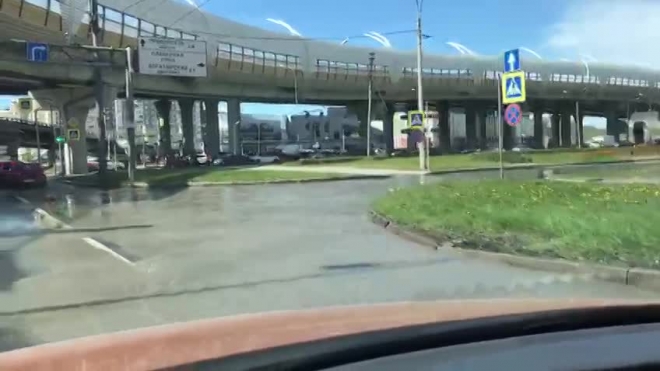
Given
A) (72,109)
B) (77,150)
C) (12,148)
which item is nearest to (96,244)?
(72,109)

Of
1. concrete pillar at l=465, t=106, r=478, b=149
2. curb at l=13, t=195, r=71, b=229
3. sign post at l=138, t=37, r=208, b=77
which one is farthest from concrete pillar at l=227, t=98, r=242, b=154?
curb at l=13, t=195, r=71, b=229

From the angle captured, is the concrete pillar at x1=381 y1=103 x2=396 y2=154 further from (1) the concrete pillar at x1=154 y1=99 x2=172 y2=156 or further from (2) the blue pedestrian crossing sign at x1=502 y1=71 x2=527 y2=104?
(2) the blue pedestrian crossing sign at x1=502 y1=71 x2=527 y2=104

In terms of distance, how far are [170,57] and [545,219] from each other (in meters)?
28.2

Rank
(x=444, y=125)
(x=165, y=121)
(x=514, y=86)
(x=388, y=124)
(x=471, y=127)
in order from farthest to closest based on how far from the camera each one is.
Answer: (x=471, y=127) < (x=444, y=125) < (x=388, y=124) < (x=165, y=121) < (x=514, y=86)

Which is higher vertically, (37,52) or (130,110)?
(37,52)

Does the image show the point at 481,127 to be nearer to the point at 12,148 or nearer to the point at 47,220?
the point at 12,148

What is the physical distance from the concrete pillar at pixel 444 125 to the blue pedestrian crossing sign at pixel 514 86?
82793 millimetres

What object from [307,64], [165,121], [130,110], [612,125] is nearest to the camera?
[130,110]

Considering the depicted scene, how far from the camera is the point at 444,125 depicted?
105062mm

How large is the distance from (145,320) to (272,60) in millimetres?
61847

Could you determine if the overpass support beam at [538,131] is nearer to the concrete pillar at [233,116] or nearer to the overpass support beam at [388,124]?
the overpass support beam at [388,124]

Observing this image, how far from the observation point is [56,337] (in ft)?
20.8

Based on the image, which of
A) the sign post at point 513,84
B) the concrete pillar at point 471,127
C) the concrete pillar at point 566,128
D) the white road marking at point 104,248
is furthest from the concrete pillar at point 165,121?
the white road marking at point 104,248

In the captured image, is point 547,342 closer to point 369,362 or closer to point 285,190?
point 369,362
